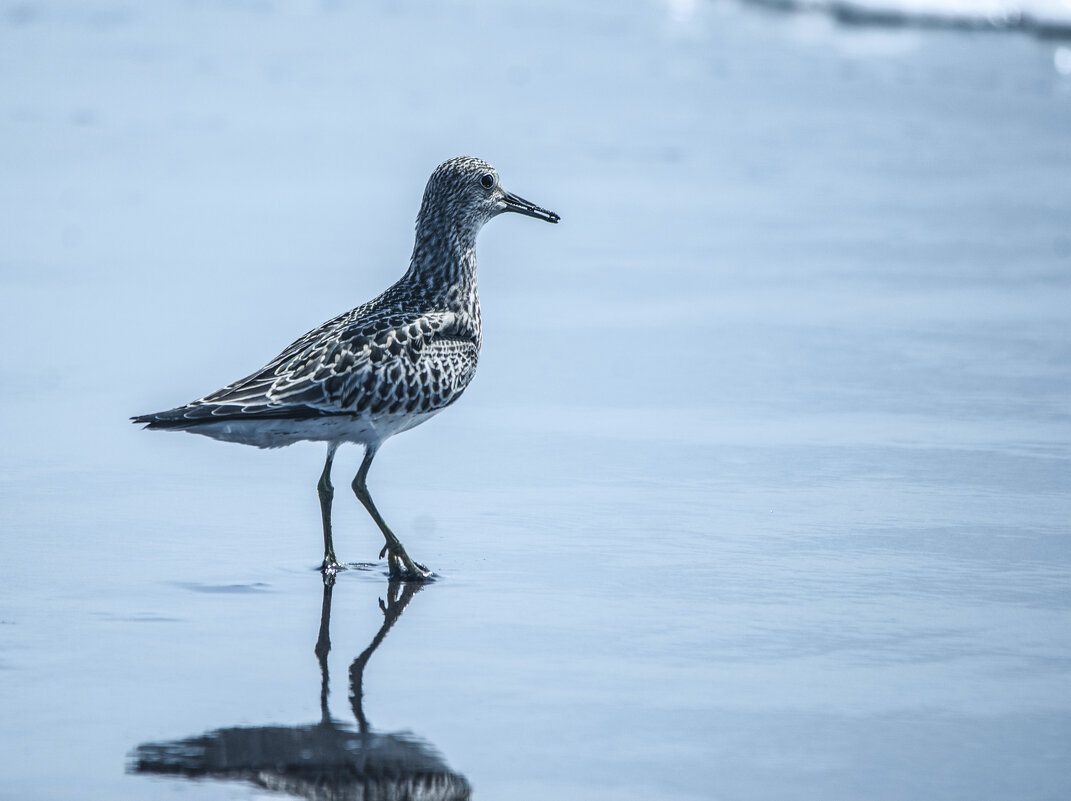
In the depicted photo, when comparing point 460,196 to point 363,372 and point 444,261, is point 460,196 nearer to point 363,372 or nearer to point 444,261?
point 444,261

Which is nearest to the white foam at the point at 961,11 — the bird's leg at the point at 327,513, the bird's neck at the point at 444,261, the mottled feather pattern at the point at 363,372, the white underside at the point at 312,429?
the bird's neck at the point at 444,261

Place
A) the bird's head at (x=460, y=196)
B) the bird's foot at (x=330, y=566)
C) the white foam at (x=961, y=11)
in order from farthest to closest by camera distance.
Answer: the white foam at (x=961, y=11) → the bird's head at (x=460, y=196) → the bird's foot at (x=330, y=566)

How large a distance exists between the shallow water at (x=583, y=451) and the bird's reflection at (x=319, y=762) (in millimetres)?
36

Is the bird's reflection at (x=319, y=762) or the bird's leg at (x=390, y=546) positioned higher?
the bird's leg at (x=390, y=546)

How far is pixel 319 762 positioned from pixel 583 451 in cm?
311

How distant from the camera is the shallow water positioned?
4891 millimetres

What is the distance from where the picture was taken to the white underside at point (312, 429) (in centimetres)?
612

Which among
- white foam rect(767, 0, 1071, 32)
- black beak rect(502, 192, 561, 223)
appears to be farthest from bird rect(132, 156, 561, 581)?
white foam rect(767, 0, 1071, 32)

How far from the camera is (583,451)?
7500mm

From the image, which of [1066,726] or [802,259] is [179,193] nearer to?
[802,259]

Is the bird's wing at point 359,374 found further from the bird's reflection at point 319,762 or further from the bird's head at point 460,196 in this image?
the bird's reflection at point 319,762

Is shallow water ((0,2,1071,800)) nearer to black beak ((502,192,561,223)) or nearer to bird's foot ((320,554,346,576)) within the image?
bird's foot ((320,554,346,576))

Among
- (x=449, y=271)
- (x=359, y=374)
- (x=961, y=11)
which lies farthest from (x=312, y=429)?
(x=961, y=11)

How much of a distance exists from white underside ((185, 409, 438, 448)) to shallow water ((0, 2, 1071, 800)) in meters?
0.39
